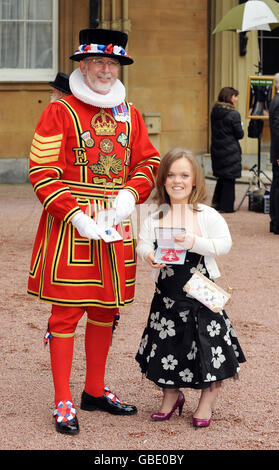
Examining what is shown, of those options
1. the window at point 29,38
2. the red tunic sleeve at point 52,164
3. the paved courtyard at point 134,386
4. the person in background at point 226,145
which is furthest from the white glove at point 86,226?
the window at point 29,38

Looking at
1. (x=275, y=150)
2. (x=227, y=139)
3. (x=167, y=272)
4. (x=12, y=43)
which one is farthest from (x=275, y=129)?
(x=12, y=43)

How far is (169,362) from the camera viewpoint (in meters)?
4.08

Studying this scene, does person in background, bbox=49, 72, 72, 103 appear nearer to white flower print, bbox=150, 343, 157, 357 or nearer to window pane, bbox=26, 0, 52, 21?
white flower print, bbox=150, 343, 157, 357

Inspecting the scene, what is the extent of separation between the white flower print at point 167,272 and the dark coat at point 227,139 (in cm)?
752

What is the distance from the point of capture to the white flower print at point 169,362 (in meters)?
4.07

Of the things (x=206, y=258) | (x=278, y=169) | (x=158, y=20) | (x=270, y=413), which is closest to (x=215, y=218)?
(x=206, y=258)

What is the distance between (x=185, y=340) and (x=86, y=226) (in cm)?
69

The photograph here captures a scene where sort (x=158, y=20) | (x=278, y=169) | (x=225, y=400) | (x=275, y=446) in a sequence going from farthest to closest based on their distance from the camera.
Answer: (x=158, y=20), (x=278, y=169), (x=225, y=400), (x=275, y=446)

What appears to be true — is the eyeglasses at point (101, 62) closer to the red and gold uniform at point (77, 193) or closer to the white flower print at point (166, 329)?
the red and gold uniform at point (77, 193)

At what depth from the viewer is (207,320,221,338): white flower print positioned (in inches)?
160

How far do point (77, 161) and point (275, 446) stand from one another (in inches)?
60.1

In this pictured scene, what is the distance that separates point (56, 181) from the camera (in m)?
4.02

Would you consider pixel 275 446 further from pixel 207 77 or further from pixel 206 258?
pixel 207 77

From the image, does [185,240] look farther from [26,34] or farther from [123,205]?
[26,34]
